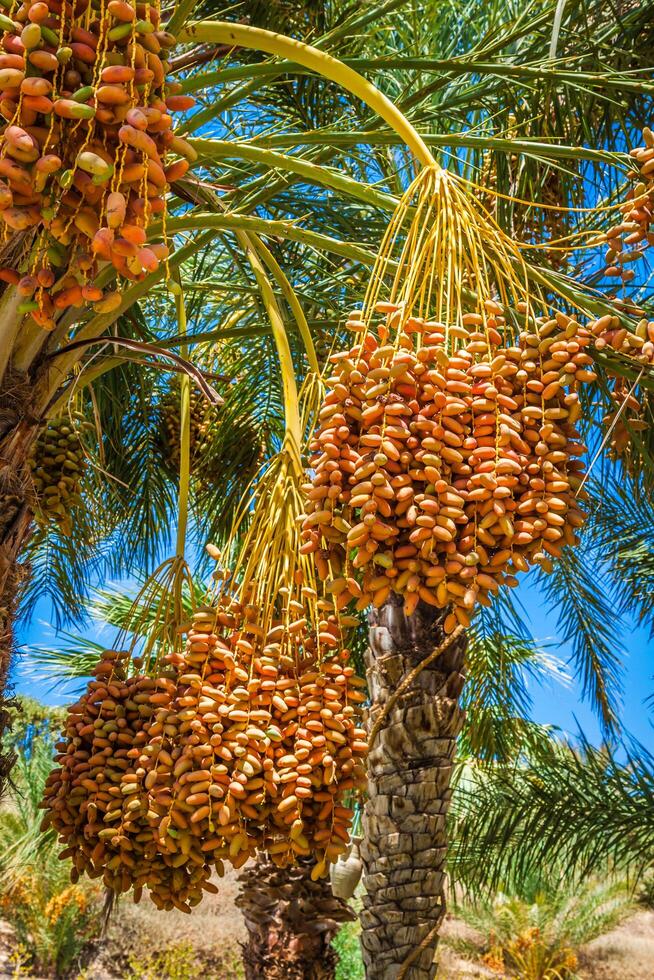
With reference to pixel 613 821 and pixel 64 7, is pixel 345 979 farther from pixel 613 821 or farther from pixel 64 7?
pixel 64 7

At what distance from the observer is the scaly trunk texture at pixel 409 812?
342 centimetres

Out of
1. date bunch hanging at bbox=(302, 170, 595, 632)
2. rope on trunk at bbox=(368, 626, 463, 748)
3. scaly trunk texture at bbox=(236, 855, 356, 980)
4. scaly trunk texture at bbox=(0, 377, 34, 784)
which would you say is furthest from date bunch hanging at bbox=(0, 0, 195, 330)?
scaly trunk texture at bbox=(236, 855, 356, 980)

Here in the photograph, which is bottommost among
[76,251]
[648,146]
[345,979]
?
[345,979]

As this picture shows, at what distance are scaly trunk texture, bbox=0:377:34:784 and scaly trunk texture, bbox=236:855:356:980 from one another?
4.77ft

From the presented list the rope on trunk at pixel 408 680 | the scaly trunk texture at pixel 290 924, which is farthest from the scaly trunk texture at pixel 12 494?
the scaly trunk texture at pixel 290 924

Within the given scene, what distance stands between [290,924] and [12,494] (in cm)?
192

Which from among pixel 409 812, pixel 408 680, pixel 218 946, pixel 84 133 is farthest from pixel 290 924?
pixel 218 946

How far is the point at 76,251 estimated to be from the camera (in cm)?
116

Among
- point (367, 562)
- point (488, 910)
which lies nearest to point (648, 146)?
point (367, 562)

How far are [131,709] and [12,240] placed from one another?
0.80 meters

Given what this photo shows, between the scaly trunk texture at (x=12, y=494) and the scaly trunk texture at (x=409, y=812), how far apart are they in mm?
1741

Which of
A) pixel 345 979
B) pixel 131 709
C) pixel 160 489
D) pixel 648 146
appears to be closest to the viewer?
pixel 131 709

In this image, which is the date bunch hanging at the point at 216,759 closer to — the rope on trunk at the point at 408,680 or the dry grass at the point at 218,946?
the rope on trunk at the point at 408,680

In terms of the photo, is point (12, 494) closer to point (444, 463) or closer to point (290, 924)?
point (444, 463)
